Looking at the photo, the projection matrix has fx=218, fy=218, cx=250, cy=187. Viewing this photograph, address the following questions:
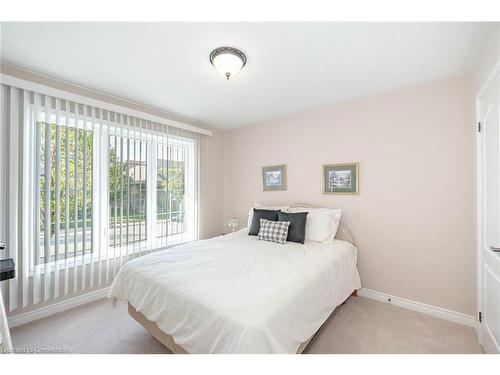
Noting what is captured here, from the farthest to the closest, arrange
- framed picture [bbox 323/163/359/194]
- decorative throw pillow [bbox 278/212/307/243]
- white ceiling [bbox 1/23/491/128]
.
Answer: framed picture [bbox 323/163/359/194] → decorative throw pillow [bbox 278/212/307/243] → white ceiling [bbox 1/23/491/128]

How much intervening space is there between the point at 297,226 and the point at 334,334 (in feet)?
3.56

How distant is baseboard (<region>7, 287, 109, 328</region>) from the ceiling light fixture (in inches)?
111

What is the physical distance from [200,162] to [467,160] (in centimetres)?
333

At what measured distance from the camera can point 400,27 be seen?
148cm

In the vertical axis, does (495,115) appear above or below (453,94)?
below

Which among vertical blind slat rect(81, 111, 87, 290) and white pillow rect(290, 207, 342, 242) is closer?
vertical blind slat rect(81, 111, 87, 290)

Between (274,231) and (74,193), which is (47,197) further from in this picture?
(274,231)

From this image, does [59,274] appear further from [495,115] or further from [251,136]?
[495,115]

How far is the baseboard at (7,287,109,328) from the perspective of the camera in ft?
6.68

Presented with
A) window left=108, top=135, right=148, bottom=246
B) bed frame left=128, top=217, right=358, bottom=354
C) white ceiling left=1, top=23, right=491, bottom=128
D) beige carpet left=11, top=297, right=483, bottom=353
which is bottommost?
beige carpet left=11, top=297, right=483, bottom=353

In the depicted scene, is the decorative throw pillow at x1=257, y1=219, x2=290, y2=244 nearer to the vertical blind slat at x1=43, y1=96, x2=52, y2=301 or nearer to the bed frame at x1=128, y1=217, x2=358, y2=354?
the bed frame at x1=128, y1=217, x2=358, y2=354

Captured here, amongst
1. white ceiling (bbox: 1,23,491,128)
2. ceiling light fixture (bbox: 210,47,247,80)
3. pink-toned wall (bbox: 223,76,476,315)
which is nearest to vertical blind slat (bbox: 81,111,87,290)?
white ceiling (bbox: 1,23,491,128)

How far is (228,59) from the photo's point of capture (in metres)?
1.72
